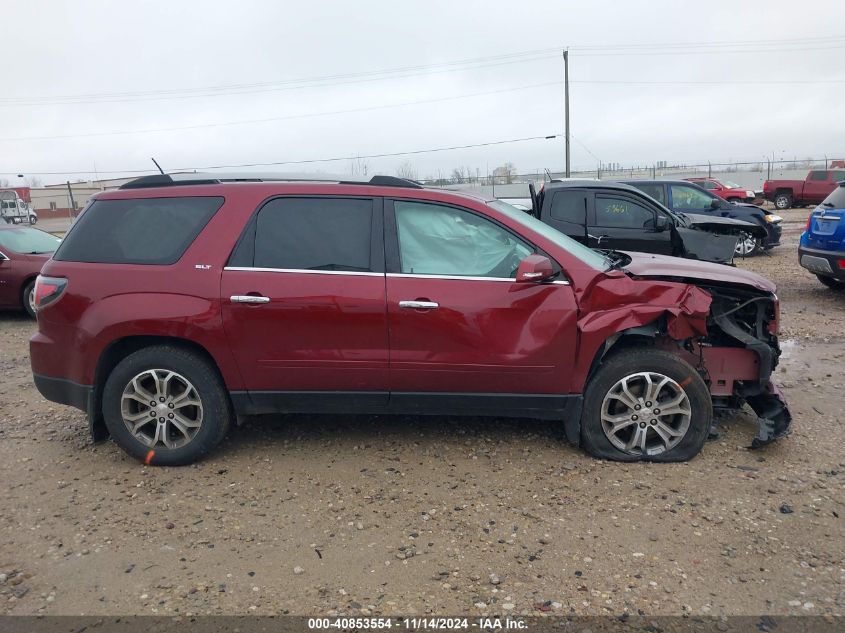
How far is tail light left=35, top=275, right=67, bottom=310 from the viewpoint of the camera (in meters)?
3.97

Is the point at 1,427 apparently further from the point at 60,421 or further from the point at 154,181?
the point at 154,181

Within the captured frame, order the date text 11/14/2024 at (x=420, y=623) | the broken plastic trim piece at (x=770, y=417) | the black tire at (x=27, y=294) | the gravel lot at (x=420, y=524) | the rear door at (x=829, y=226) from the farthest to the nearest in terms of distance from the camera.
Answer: the black tire at (x=27, y=294) → the rear door at (x=829, y=226) → the broken plastic trim piece at (x=770, y=417) → the gravel lot at (x=420, y=524) → the date text 11/14/2024 at (x=420, y=623)

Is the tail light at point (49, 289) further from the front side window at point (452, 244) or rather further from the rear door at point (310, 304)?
the front side window at point (452, 244)

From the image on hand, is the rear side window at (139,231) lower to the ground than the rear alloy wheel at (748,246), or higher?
higher

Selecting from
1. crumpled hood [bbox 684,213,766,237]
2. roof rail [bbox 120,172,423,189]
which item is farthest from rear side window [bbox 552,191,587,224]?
roof rail [bbox 120,172,423,189]

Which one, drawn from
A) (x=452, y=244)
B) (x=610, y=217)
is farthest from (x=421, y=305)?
(x=610, y=217)

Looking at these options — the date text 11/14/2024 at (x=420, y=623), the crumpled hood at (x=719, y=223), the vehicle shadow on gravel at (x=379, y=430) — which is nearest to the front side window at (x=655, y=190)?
the crumpled hood at (x=719, y=223)

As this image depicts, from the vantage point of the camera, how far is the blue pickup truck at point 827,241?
8.09m

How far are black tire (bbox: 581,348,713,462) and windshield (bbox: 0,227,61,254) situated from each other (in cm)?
833

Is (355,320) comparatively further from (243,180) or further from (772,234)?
(772,234)

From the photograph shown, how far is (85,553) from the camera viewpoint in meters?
3.13

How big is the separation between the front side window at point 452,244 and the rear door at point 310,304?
18 cm

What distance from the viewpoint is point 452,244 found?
3961 mm

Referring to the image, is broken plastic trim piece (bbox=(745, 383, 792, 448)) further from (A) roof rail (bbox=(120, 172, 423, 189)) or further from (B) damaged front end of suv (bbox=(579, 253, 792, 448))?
(A) roof rail (bbox=(120, 172, 423, 189))
